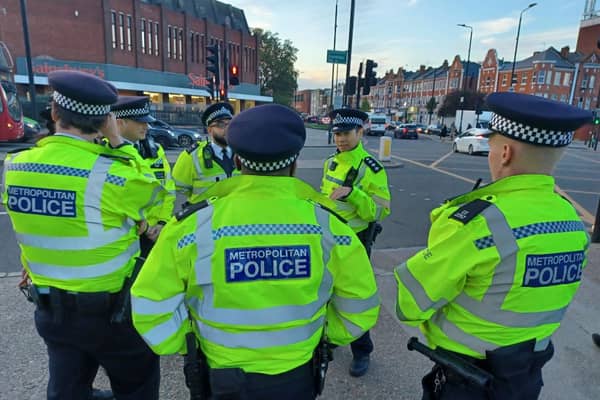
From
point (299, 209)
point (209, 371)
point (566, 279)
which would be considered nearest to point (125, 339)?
point (209, 371)

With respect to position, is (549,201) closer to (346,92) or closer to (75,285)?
(75,285)

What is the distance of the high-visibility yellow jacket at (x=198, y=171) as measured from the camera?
3.66 m

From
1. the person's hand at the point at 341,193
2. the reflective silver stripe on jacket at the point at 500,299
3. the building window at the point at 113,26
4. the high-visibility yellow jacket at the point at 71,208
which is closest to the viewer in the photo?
the reflective silver stripe on jacket at the point at 500,299

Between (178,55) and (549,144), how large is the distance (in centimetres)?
4256

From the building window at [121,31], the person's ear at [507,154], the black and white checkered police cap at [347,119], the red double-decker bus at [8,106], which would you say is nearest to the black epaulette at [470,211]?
the person's ear at [507,154]

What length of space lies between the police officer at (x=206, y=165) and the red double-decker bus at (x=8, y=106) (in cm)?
1420

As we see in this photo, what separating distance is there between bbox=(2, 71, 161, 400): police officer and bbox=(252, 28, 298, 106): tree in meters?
62.7

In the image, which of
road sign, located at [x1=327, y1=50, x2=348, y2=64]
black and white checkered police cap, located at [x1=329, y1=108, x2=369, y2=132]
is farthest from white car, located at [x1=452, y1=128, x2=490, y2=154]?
black and white checkered police cap, located at [x1=329, y1=108, x2=369, y2=132]

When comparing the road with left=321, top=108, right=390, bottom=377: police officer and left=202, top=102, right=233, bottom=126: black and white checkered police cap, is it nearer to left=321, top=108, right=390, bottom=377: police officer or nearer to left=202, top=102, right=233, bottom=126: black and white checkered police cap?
left=321, top=108, right=390, bottom=377: police officer

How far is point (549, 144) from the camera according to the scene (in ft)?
4.88

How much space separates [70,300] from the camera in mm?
1819

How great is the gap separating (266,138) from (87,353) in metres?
1.51

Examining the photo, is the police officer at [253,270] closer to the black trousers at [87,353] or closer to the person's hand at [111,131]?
the black trousers at [87,353]

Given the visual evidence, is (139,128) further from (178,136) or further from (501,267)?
(178,136)
